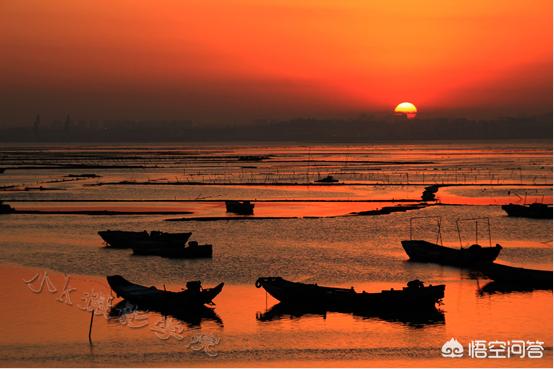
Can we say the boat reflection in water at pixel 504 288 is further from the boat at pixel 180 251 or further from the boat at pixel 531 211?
the boat at pixel 531 211

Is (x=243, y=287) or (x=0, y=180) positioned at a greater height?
(x=0, y=180)

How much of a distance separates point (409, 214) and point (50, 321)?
31.5 m

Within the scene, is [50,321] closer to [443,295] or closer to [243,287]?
[243,287]

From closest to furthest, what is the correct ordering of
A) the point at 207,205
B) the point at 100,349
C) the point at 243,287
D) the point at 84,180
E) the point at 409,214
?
1. the point at 100,349
2. the point at 243,287
3. the point at 409,214
4. the point at 207,205
5. the point at 84,180

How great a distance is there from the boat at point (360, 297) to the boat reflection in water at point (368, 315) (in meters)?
0.13

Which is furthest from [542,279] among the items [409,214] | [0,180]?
[0,180]

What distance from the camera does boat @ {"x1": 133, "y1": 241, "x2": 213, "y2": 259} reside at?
3569 centimetres

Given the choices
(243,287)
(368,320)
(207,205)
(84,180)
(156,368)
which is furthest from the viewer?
(84,180)

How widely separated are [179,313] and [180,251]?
35.8ft

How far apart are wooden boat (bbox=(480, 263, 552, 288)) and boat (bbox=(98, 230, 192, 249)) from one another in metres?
13.3

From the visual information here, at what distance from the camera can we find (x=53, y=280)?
101ft

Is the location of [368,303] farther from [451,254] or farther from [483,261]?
[451,254]

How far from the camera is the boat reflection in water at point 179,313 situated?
24.5 m

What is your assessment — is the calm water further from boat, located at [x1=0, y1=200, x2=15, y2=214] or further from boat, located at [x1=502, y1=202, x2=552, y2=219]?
boat, located at [x1=0, y1=200, x2=15, y2=214]
